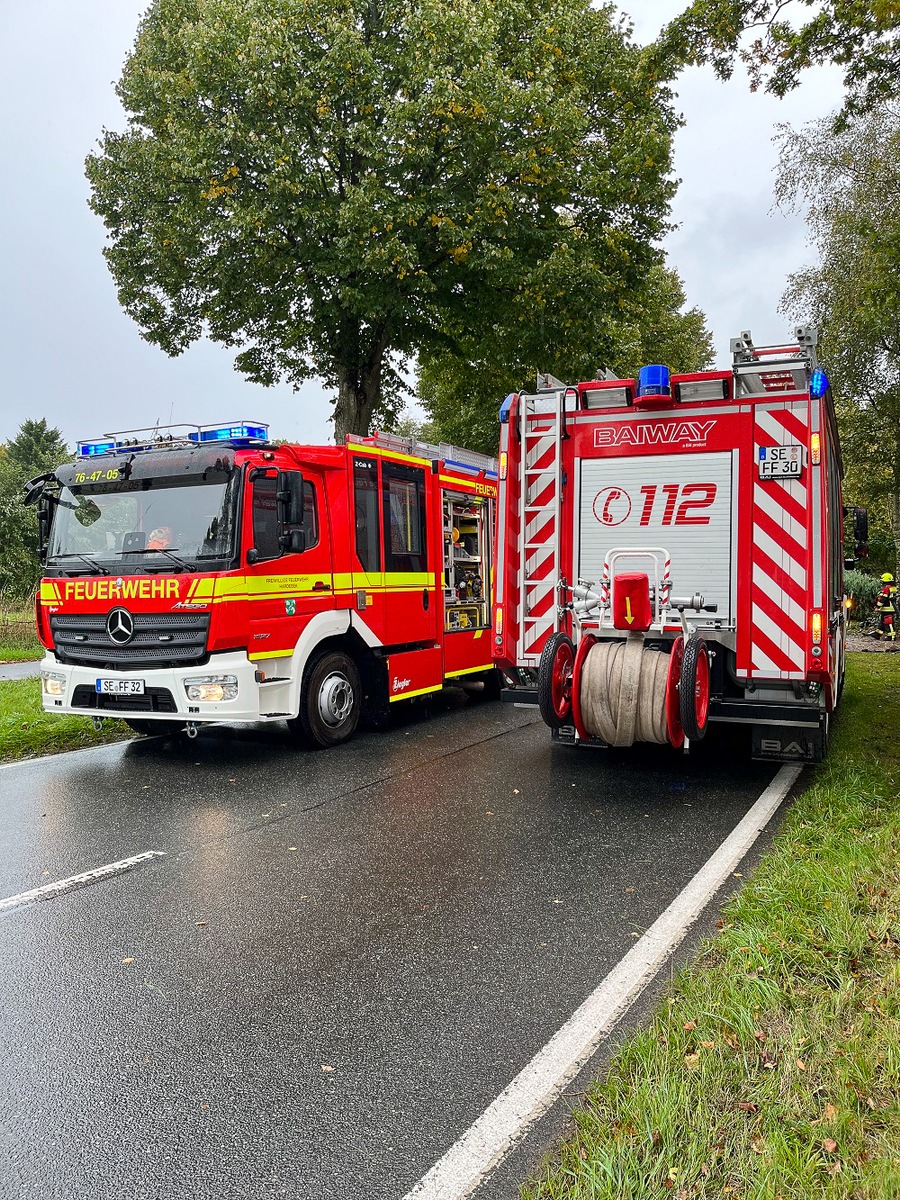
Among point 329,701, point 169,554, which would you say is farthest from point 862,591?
point 169,554

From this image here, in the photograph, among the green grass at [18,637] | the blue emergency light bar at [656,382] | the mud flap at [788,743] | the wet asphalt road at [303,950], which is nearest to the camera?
the wet asphalt road at [303,950]

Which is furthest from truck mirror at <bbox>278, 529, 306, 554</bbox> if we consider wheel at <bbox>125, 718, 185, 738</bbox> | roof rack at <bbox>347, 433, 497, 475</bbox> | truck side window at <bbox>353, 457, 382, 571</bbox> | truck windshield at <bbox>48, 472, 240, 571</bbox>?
wheel at <bbox>125, 718, 185, 738</bbox>

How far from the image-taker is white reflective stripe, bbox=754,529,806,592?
6434 mm

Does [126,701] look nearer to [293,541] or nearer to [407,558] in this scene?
[293,541]

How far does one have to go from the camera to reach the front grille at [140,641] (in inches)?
279

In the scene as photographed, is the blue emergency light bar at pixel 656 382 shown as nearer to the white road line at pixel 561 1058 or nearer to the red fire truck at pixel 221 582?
the red fire truck at pixel 221 582

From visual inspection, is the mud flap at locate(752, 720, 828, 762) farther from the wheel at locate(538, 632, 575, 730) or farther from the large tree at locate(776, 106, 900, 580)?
the large tree at locate(776, 106, 900, 580)

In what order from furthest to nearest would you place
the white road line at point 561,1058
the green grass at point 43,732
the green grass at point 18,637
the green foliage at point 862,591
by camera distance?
1. the green foliage at point 862,591
2. the green grass at point 18,637
3. the green grass at point 43,732
4. the white road line at point 561,1058

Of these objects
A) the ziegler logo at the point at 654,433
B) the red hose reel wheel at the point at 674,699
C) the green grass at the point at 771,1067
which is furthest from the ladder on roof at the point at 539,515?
the green grass at the point at 771,1067

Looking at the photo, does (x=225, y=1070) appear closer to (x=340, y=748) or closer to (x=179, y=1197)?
(x=179, y=1197)

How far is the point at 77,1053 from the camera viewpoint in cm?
310

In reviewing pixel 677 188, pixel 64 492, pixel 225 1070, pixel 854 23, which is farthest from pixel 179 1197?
pixel 677 188

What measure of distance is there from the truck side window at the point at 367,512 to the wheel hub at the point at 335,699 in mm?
1209

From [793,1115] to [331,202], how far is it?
13.9 m
